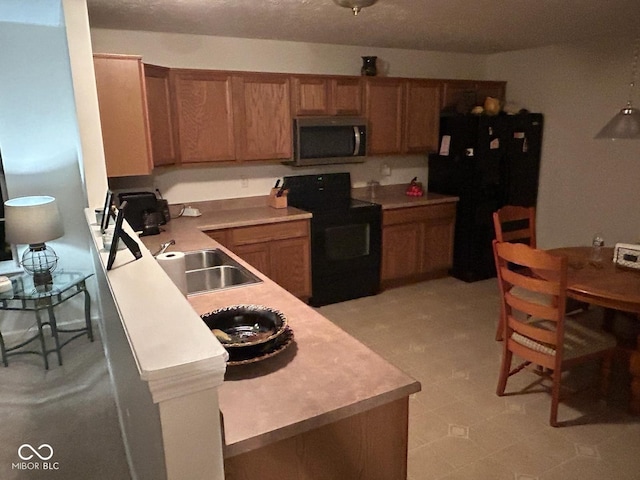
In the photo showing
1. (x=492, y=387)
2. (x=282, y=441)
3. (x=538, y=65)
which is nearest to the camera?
(x=282, y=441)

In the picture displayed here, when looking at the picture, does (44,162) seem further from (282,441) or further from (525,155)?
(525,155)

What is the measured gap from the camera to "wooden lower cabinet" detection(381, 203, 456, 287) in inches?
172

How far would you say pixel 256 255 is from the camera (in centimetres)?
371

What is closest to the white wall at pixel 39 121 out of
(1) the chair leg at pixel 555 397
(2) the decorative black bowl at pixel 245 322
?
(2) the decorative black bowl at pixel 245 322

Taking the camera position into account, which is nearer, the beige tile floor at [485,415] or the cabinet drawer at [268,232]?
the beige tile floor at [485,415]

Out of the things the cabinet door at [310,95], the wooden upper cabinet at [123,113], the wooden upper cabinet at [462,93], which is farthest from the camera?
the wooden upper cabinet at [462,93]

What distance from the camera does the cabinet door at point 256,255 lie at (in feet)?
12.0

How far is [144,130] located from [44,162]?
95 centimetres

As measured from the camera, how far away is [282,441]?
1164 millimetres

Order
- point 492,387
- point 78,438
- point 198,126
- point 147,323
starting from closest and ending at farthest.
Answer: point 147,323, point 78,438, point 492,387, point 198,126

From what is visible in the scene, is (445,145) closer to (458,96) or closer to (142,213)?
(458,96)

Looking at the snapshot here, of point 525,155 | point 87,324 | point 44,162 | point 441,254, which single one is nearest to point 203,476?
point 87,324

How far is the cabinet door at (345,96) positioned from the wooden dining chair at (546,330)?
83.1 inches

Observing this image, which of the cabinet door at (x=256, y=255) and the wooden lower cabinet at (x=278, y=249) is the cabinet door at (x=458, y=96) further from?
the cabinet door at (x=256, y=255)
